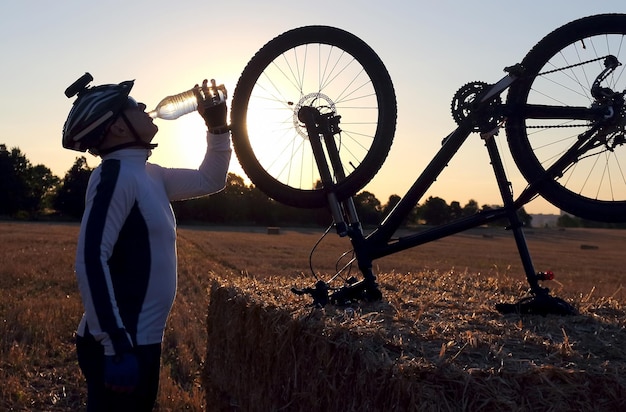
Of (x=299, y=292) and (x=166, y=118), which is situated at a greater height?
(x=166, y=118)

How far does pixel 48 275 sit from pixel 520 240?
418 inches

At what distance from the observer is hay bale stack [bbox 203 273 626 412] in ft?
7.84

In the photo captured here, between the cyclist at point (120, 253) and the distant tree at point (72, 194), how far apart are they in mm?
59044

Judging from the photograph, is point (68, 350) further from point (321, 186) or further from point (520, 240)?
point (520, 240)

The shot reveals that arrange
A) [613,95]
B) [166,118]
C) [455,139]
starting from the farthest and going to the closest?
[455,139]
[613,95]
[166,118]

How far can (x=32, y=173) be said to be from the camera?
73500mm

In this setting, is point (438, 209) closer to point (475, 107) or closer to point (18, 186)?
point (475, 107)

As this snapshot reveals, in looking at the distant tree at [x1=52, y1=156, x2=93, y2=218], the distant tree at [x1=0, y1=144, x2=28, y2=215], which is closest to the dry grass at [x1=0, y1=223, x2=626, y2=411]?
the distant tree at [x1=52, y1=156, x2=93, y2=218]

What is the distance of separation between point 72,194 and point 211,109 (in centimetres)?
6203

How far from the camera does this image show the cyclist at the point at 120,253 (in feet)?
7.84

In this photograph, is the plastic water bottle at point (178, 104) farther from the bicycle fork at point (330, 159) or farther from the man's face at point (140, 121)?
the bicycle fork at point (330, 159)

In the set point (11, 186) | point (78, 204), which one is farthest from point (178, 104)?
point (11, 186)

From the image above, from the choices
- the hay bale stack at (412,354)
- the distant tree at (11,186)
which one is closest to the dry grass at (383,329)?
the hay bale stack at (412,354)

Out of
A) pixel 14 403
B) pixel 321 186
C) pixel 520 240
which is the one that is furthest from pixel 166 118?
pixel 14 403
